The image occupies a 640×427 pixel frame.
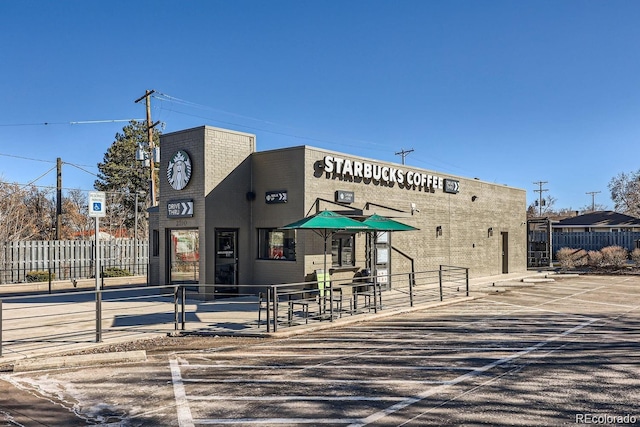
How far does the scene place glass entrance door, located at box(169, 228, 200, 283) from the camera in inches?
672

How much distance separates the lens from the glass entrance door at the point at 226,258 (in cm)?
1642

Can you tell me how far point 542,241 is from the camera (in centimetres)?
3550

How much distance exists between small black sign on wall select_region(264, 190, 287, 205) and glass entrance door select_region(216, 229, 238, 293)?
59.0 inches

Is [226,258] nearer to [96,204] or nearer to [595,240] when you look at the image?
[96,204]

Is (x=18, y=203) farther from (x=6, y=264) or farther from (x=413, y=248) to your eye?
(x=413, y=248)

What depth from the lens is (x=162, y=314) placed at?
43.4ft

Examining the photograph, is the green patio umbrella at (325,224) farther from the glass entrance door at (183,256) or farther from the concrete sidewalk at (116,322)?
the glass entrance door at (183,256)

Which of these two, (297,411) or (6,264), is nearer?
(297,411)

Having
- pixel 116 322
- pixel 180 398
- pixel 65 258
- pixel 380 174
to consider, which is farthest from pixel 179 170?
pixel 65 258

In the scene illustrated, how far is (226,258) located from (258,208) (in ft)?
6.47

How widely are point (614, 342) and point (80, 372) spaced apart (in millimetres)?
9521

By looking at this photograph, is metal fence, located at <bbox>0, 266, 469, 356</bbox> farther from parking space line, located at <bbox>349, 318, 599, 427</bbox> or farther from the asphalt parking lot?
parking space line, located at <bbox>349, 318, 599, 427</bbox>

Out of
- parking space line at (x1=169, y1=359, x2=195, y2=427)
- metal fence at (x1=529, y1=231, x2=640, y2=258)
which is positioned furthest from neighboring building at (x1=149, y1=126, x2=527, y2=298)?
metal fence at (x1=529, y1=231, x2=640, y2=258)

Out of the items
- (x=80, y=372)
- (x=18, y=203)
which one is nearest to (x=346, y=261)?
(x=80, y=372)
